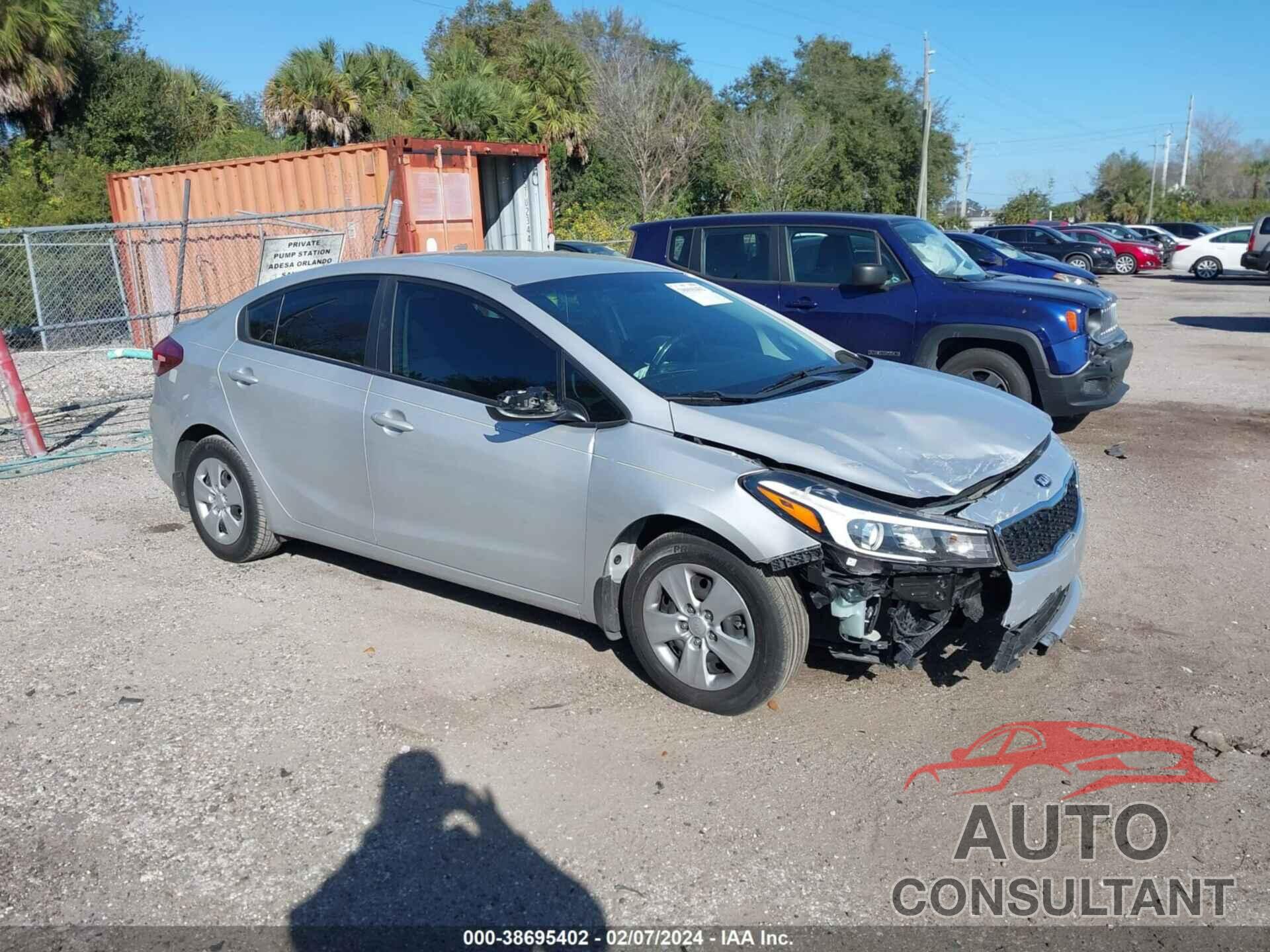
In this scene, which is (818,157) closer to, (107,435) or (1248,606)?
(107,435)

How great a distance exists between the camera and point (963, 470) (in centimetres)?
391

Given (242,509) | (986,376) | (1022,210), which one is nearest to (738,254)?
(986,376)

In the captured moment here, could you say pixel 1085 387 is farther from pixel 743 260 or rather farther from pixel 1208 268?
pixel 1208 268

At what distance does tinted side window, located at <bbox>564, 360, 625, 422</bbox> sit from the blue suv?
15.4 feet

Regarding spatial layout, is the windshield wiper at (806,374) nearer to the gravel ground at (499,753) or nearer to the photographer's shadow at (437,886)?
the gravel ground at (499,753)

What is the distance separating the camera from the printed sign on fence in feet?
33.1

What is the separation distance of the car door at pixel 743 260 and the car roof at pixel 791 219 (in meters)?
0.05

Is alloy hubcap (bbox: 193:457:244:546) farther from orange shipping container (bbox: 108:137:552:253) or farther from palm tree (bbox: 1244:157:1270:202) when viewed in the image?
palm tree (bbox: 1244:157:1270:202)

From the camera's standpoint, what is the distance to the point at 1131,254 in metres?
32.1

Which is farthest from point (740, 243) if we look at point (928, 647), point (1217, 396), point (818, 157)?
point (818, 157)

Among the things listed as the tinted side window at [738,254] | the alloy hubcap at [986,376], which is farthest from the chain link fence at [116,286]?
the alloy hubcap at [986,376]

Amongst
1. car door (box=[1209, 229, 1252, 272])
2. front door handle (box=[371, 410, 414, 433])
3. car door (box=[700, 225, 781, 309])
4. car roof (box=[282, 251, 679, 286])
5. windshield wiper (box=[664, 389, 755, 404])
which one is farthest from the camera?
car door (box=[1209, 229, 1252, 272])

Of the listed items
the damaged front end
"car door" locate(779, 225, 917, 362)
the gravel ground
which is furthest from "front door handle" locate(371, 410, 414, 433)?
"car door" locate(779, 225, 917, 362)

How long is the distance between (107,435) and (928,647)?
7.62 meters
